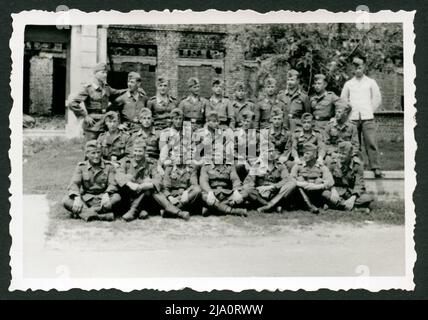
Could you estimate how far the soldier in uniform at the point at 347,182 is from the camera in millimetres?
5578

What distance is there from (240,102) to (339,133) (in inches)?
38.7

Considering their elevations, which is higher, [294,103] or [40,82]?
[40,82]

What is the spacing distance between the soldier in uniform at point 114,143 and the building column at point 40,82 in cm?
62

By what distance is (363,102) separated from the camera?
566 cm

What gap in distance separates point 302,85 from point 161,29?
1.42 meters

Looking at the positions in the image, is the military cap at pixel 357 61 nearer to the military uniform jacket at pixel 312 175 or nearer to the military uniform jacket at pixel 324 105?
the military uniform jacket at pixel 324 105

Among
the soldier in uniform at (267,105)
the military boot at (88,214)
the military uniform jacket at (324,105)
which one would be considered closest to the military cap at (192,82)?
the soldier in uniform at (267,105)

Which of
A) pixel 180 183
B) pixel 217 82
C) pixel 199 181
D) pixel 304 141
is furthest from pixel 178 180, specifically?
pixel 304 141

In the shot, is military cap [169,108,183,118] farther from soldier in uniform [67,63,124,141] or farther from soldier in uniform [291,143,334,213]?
soldier in uniform [291,143,334,213]

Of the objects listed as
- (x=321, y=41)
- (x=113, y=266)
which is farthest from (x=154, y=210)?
(x=321, y=41)

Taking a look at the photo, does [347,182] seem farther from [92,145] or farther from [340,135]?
[92,145]

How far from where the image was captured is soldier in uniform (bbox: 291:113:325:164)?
561 centimetres

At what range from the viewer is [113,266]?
529cm

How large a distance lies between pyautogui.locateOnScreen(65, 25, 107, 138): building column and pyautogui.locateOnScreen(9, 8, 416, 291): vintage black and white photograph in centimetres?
1
